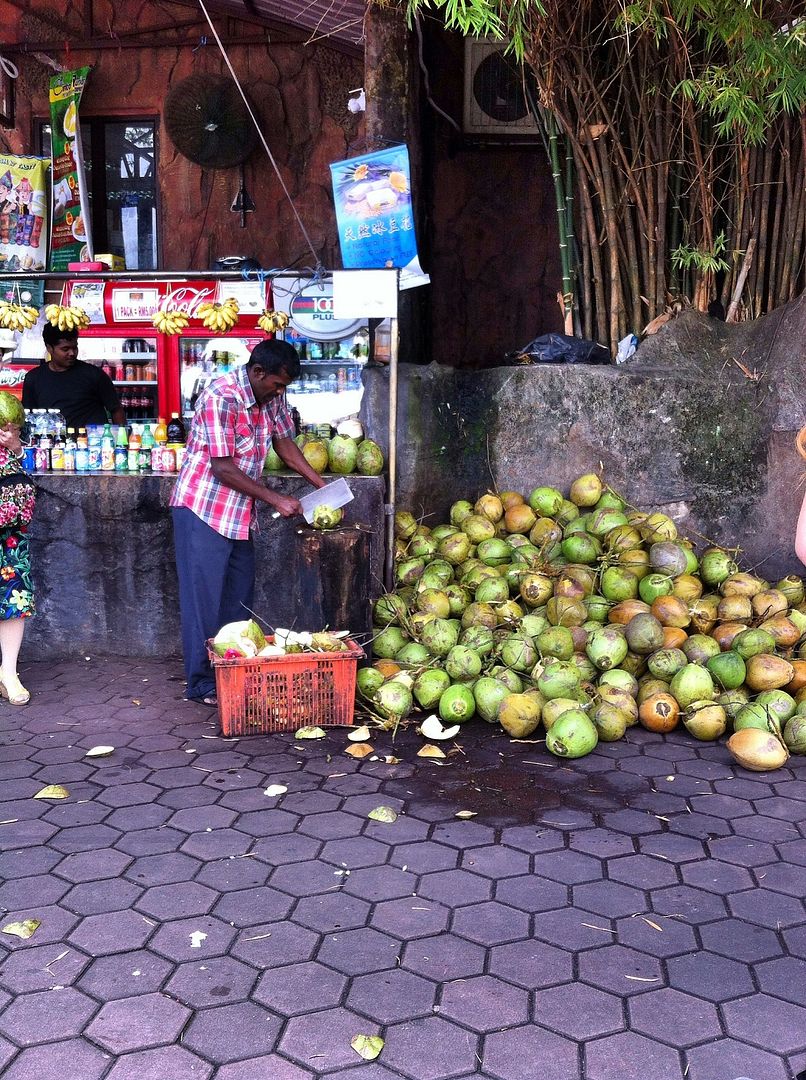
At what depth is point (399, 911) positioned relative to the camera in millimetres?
3006

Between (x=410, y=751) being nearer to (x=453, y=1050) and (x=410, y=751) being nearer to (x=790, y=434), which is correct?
(x=453, y=1050)

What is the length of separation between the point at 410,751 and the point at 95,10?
7775 mm

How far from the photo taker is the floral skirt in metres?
4.73

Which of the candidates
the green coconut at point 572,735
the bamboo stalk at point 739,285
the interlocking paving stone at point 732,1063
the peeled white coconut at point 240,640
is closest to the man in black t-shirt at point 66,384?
the peeled white coconut at point 240,640

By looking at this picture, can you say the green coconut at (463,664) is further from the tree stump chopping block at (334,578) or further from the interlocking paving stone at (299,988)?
the interlocking paving stone at (299,988)

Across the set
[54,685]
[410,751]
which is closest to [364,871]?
[410,751]

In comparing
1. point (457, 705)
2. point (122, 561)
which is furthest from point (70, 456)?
point (457, 705)

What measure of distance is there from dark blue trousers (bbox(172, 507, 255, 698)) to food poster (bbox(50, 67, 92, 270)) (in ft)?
16.1

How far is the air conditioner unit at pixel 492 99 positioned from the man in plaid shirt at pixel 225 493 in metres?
4.82

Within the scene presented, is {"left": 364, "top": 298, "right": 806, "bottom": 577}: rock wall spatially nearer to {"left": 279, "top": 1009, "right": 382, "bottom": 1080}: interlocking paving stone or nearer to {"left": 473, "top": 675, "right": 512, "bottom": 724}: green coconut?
{"left": 473, "top": 675, "right": 512, "bottom": 724}: green coconut

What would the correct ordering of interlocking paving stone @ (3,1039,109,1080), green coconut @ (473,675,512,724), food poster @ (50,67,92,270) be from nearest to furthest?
interlocking paving stone @ (3,1039,109,1080) < green coconut @ (473,675,512,724) < food poster @ (50,67,92,270)

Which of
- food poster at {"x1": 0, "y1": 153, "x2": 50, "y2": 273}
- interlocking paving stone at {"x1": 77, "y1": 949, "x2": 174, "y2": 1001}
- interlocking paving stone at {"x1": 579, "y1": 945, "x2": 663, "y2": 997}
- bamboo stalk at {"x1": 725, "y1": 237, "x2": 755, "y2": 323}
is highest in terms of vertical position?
food poster at {"x1": 0, "y1": 153, "x2": 50, "y2": 273}

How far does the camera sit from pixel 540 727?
177 inches

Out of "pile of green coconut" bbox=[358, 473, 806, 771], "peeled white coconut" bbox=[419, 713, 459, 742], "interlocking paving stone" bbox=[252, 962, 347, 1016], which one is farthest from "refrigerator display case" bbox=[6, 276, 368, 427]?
"interlocking paving stone" bbox=[252, 962, 347, 1016]
